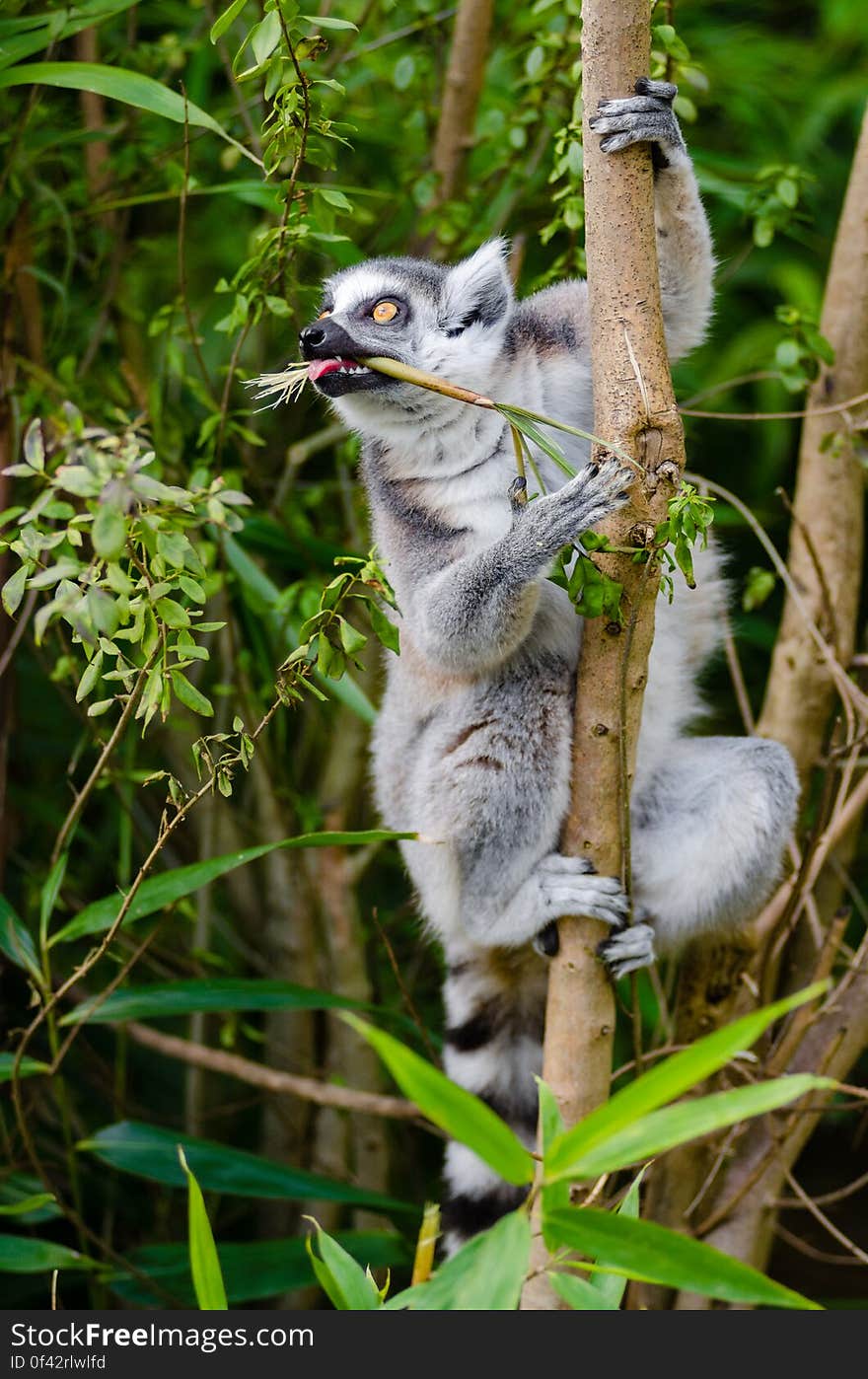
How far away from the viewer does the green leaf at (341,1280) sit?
1.67m

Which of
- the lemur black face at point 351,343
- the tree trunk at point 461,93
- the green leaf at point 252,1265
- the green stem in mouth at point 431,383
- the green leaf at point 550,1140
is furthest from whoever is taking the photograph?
the tree trunk at point 461,93

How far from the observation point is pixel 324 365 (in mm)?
2365

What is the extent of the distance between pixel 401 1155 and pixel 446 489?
92.1 inches

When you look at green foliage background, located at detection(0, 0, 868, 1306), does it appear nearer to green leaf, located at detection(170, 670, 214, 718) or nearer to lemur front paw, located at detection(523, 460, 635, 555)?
lemur front paw, located at detection(523, 460, 635, 555)

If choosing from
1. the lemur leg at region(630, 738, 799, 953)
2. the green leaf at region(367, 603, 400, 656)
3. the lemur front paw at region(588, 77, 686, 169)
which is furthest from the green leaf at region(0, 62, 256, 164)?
the lemur leg at region(630, 738, 799, 953)

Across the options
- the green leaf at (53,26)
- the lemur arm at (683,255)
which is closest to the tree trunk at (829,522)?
the lemur arm at (683,255)

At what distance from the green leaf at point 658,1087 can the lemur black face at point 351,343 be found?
1462 mm

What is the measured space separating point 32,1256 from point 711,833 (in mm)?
1581

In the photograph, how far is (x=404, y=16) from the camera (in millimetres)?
3709

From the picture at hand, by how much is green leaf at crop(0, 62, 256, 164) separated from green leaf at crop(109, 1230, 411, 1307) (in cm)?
229

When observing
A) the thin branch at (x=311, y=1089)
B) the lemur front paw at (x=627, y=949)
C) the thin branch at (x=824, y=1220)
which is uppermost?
the lemur front paw at (x=627, y=949)

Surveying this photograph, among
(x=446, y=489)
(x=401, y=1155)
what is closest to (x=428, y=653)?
(x=446, y=489)

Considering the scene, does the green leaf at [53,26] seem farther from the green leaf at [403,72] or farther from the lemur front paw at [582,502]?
the lemur front paw at [582,502]

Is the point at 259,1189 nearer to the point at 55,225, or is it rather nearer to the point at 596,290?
the point at 596,290
